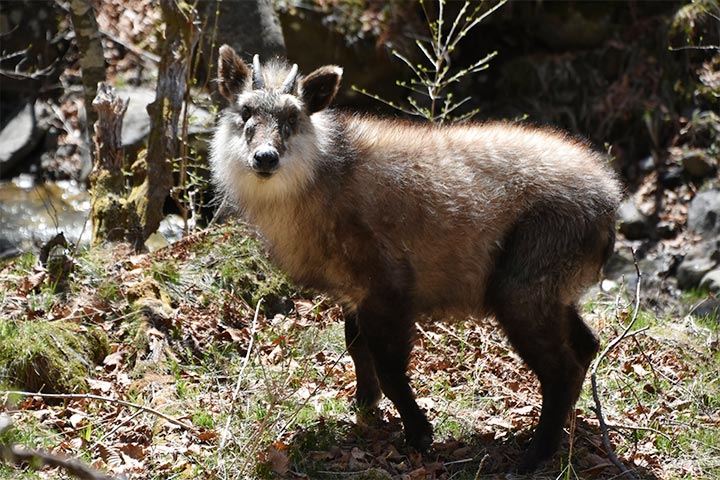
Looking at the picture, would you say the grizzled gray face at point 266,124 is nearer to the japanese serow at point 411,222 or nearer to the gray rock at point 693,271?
the japanese serow at point 411,222

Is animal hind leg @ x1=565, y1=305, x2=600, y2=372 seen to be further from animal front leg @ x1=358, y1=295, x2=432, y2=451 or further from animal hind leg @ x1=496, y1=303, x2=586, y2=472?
animal front leg @ x1=358, y1=295, x2=432, y2=451

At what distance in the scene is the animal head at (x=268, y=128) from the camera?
197 inches

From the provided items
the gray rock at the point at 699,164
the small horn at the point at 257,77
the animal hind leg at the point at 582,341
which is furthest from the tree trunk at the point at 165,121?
the gray rock at the point at 699,164

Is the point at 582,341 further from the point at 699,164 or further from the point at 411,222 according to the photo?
the point at 699,164

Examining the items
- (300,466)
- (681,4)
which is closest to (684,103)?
(681,4)

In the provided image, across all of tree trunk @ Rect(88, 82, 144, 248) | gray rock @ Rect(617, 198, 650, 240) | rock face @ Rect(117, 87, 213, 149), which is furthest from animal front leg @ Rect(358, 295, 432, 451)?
gray rock @ Rect(617, 198, 650, 240)

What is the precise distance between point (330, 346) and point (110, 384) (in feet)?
5.30

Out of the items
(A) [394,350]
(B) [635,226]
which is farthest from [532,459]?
(B) [635,226]

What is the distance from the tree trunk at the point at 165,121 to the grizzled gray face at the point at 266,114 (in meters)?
2.33

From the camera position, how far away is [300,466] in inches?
198

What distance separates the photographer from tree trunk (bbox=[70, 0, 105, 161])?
7926 mm

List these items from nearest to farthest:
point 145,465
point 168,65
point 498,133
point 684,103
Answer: point 145,465
point 498,133
point 168,65
point 684,103

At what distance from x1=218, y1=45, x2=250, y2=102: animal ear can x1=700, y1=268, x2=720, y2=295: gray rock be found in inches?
251

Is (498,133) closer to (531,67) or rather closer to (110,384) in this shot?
(110,384)
